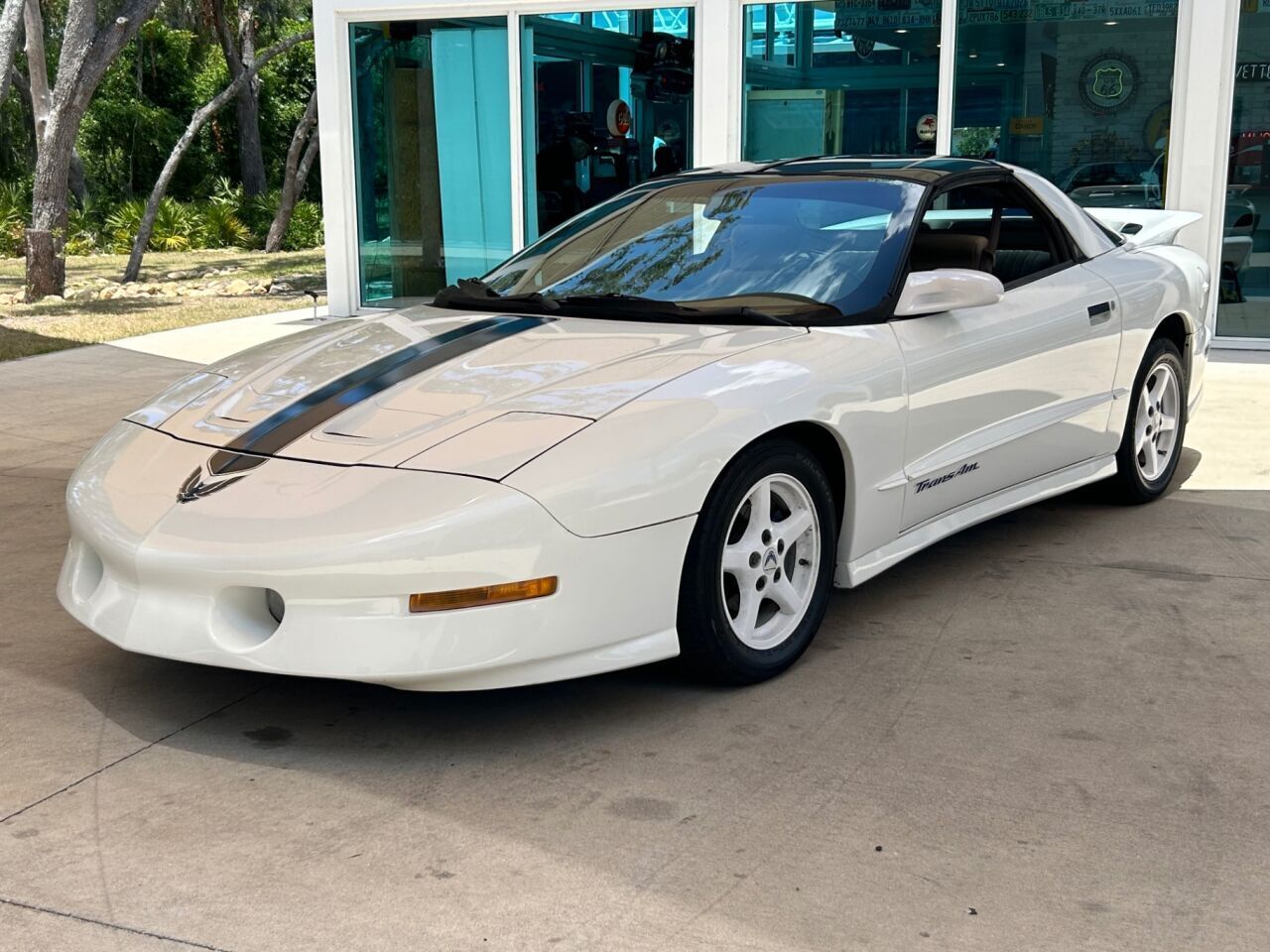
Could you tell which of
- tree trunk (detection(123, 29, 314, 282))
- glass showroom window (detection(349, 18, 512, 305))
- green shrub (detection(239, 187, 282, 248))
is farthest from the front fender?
green shrub (detection(239, 187, 282, 248))

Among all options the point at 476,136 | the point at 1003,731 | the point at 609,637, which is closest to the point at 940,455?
the point at 1003,731

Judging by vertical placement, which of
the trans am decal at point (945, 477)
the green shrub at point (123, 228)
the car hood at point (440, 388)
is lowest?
the green shrub at point (123, 228)

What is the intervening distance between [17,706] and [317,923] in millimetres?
1553

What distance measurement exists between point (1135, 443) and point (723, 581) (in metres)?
2.59

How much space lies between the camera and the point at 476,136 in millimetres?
12766

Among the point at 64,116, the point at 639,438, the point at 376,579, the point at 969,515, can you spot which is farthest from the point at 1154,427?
the point at 64,116

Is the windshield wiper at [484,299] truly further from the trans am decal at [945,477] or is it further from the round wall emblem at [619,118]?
the round wall emblem at [619,118]

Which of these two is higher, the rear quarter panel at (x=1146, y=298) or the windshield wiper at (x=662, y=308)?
the windshield wiper at (x=662, y=308)

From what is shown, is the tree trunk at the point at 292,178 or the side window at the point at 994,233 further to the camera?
the tree trunk at the point at 292,178

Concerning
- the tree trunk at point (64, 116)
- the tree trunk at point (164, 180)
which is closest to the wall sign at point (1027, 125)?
the tree trunk at point (64, 116)

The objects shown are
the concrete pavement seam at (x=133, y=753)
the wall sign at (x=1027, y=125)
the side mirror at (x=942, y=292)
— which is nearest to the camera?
the concrete pavement seam at (x=133, y=753)

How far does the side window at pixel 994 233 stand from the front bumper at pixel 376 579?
6.46 ft

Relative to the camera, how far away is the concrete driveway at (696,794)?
2697 mm

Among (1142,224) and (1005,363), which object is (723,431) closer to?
(1005,363)
